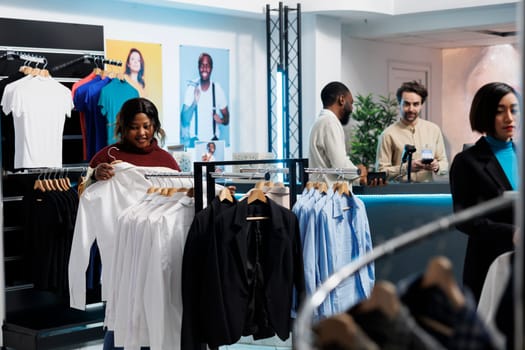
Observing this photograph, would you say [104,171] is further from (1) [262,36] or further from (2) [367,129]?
(2) [367,129]

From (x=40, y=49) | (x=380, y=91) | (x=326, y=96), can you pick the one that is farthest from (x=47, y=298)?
(x=380, y=91)

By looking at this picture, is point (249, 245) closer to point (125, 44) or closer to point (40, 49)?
point (40, 49)

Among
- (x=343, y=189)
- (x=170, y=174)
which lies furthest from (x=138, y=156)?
(x=343, y=189)

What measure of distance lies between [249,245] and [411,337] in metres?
2.73

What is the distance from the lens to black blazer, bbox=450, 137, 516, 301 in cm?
352

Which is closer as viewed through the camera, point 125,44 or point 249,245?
point 249,245

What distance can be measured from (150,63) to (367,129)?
122 inches

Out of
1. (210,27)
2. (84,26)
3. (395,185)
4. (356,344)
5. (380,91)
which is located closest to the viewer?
(356,344)

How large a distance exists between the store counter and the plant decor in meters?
4.47

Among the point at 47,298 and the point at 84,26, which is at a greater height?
the point at 84,26

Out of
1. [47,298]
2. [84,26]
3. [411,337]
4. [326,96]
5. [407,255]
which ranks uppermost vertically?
[84,26]

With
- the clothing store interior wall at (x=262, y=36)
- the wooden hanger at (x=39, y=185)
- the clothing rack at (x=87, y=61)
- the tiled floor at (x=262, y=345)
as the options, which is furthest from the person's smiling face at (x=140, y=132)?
the clothing store interior wall at (x=262, y=36)

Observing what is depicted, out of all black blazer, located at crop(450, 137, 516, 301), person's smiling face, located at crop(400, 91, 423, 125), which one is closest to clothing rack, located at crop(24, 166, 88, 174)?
person's smiling face, located at crop(400, 91, 423, 125)

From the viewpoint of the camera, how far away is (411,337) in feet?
4.44
